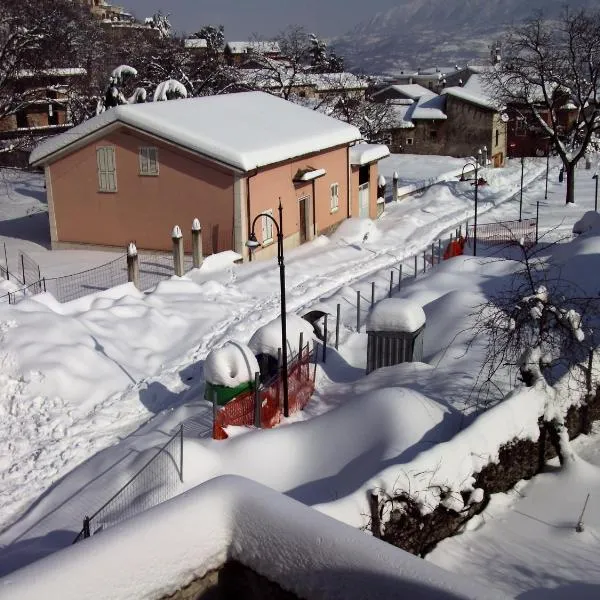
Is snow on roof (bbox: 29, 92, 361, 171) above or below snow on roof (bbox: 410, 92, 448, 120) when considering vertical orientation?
above

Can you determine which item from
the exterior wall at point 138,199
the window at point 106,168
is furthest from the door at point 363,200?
the window at point 106,168

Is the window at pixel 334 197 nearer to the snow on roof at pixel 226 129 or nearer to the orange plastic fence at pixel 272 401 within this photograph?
the snow on roof at pixel 226 129

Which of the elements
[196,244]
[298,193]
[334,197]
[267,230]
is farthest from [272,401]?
[334,197]

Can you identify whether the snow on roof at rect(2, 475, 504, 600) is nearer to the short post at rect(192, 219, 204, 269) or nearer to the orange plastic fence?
the orange plastic fence

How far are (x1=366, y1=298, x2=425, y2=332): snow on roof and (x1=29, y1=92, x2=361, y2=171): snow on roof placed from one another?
9.61 meters

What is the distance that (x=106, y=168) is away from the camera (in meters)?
25.9

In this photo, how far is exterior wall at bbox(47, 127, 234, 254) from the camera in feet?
81.4

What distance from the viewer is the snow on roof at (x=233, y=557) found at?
512cm

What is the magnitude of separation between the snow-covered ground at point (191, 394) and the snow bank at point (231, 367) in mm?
798

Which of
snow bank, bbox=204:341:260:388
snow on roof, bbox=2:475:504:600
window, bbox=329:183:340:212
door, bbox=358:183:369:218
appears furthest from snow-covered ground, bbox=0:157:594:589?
door, bbox=358:183:369:218

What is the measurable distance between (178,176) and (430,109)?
1391 inches

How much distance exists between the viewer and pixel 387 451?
11.2 meters

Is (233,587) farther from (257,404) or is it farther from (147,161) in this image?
(147,161)

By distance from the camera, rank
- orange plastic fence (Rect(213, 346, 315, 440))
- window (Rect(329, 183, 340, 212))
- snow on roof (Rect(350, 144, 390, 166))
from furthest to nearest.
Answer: snow on roof (Rect(350, 144, 390, 166)), window (Rect(329, 183, 340, 212)), orange plastic fence (Rect(213, 346, 315, 440))
